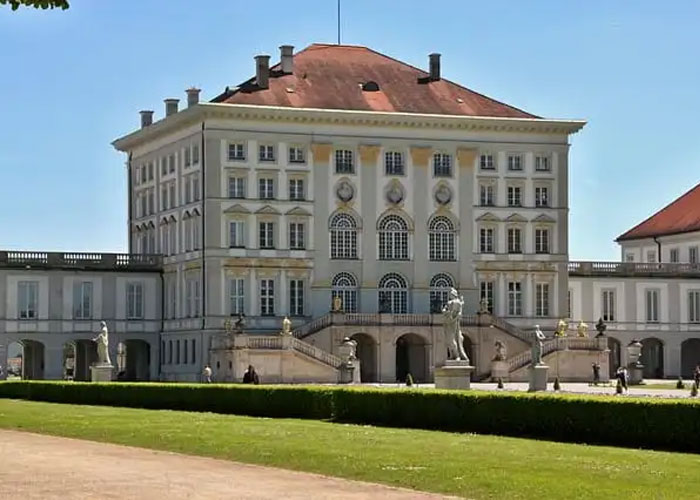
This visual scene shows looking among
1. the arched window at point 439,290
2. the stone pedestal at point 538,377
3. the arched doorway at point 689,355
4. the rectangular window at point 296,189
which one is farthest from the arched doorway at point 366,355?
the stone pedestal at point 538,377

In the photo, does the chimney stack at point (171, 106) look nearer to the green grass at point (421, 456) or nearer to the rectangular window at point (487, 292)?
the rectangular window at point (487, 292)

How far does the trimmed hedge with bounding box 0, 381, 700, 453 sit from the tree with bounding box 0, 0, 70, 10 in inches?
714

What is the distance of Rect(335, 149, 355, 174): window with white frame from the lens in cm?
8906

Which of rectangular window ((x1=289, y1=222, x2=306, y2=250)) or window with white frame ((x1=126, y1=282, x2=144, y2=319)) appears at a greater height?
rectangular window ((x1=289, y1=222, x2=306, y2=250))

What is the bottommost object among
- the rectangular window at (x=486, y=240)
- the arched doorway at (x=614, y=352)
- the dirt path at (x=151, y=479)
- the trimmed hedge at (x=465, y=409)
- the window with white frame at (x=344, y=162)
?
the dirt path at (x=151, y=479)

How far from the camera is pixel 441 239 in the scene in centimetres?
9094

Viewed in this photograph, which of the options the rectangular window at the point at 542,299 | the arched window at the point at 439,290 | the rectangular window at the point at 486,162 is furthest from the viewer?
the rectangular window at the point at 542,299

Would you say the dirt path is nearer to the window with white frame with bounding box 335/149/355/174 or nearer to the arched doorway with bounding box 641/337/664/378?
the window with white frame with bounding box 335/149/355/174

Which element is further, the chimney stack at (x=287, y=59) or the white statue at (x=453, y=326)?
the chimney stack at (x=287, y=59)

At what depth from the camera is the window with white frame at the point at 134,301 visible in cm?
9169

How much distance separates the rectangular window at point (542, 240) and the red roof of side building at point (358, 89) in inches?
228

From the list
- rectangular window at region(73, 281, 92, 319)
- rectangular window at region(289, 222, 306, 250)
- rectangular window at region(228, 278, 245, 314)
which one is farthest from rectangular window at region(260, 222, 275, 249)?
rectangular window at region(73, 281, 92, 319)

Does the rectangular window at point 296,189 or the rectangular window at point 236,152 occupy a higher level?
the rectangular window at point 236,152

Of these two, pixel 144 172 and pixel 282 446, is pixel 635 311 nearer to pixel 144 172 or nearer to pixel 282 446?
pixel 144 172
